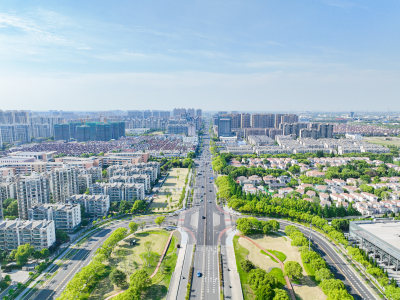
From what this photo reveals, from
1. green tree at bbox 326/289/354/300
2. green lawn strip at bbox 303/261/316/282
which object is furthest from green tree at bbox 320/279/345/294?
green lawn strip at bbox 303/261/316/282

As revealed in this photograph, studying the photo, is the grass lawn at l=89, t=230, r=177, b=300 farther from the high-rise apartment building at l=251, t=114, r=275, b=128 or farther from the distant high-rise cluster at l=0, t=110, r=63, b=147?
the high-rise apartment building at l=251, t=114, r=275, b=128

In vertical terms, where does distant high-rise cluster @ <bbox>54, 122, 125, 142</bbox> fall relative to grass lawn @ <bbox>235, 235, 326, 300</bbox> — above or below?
above

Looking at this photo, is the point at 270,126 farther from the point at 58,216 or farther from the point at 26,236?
the point at 26,236

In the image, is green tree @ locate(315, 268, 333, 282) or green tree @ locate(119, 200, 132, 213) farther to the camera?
green tree @ locate(119, 200, 132, 213)

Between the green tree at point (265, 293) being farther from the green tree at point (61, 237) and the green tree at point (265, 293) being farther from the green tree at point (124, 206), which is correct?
the green tree at point (124, 206)

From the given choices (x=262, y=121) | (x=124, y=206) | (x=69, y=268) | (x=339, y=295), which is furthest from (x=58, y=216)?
(x=262, y=121)

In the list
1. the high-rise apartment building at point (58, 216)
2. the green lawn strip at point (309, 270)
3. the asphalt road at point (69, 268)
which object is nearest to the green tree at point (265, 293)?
the green lawn strip at point (309, 270)
